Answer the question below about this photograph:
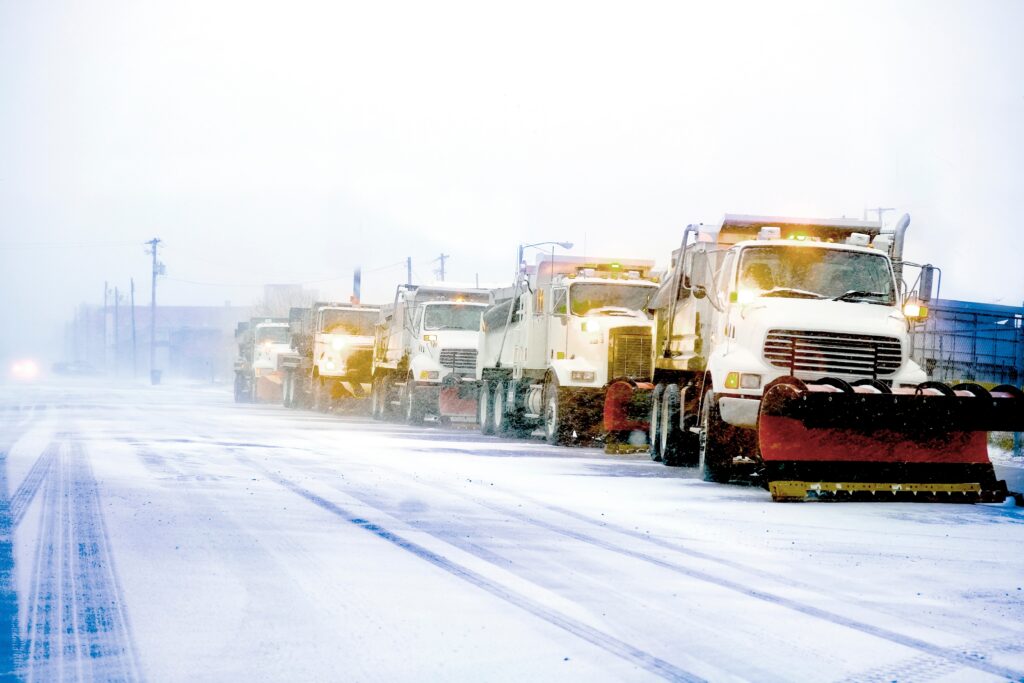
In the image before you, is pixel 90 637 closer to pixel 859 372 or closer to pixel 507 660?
pixel 507 660

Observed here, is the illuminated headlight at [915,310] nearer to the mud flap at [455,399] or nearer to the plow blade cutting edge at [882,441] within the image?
the plow blade cutting edge at [882,441]

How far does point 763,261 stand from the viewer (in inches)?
577

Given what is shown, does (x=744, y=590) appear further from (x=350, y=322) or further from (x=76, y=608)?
(x=350, y=322)

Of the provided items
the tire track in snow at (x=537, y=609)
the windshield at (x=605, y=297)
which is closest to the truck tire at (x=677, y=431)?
the windshield at (x=605, y=297)

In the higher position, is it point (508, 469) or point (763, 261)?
point (763, 261)

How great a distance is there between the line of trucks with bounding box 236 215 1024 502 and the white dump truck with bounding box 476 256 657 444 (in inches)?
1.3

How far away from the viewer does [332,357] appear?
36844 mm

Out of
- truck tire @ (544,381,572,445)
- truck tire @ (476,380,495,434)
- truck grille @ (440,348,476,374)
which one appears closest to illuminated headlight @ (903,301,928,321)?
truck tire @ (544,381,572,445)

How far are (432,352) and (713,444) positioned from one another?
15293 millimetres

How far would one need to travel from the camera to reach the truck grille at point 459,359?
28.7 m

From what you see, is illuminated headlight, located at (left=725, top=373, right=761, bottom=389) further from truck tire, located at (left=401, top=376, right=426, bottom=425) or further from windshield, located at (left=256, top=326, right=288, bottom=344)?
windshield, located at (left=256, top=326, right=288, bottom=344)

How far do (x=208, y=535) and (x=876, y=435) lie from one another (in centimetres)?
669

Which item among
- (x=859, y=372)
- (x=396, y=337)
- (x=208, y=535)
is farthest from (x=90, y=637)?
(x=396, y=337)

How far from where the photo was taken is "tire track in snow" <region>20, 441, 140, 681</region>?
5393 millimetres
